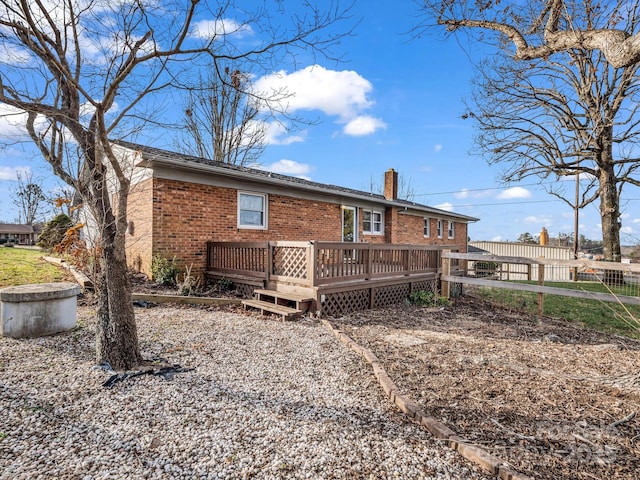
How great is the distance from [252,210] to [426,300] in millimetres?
5714

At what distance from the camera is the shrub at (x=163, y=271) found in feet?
27.5

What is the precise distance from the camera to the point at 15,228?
127 feet

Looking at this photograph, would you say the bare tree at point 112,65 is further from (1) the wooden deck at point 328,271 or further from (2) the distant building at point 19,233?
(2) the distant building at point 19,233

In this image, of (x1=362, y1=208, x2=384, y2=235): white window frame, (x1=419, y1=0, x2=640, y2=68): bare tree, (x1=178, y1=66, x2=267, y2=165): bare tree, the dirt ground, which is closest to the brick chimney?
(x1=362, y1=208, x2=384, y2=235): white window frame

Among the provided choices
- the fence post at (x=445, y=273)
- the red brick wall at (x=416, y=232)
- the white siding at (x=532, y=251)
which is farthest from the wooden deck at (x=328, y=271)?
the white siding at (x=532, y=251)

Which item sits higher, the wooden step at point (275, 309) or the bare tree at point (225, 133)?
the bare tree at point (225, 133)

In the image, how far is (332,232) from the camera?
13.3 metres

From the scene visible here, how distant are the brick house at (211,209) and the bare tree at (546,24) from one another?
6.08 metres

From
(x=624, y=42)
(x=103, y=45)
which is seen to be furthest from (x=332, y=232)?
(x=624, y=42)

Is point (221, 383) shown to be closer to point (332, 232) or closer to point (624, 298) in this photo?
point (624, 298)

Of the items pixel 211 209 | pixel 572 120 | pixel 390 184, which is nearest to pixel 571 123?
pixel 572 120

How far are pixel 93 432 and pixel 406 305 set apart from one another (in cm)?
719

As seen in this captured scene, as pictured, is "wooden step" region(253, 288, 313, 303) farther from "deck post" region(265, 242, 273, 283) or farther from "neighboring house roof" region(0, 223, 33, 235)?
"neighboring house roof" region(0, 223, 33, 235)

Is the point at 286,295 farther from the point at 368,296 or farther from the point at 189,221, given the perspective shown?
the point at 189,221
